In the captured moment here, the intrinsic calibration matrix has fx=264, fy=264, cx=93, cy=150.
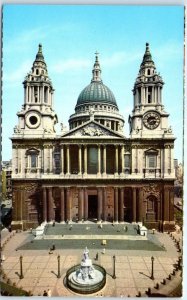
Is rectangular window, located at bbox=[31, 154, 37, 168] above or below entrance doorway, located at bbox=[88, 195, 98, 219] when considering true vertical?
above

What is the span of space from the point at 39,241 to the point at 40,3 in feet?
50.4

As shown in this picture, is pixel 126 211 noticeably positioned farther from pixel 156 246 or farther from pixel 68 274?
pixel 68 274

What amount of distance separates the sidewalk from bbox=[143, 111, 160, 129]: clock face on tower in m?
9.75

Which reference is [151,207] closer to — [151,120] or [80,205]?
[80,205]

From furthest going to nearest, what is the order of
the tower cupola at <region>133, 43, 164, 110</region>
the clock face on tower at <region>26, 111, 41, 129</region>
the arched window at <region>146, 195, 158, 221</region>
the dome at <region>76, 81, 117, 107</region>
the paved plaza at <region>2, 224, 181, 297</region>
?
1. the dome at <region>76, 81, 117, 107</region>
2. the clock face on tower at <region>26, 111, 41, 129</region>
3. the tower cupola at <region>133, 43, 164, 110</region>
4. the arched window at <region>146, 195, 158, 221</region>
5. the paved plaza at <region>2, 224, 181, 297</region>

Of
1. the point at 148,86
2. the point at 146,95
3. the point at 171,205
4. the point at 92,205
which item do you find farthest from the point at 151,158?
the point at 92,205

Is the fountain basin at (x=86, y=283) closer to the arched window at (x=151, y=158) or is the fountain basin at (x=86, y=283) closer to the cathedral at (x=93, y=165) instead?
the cathedral at (x=93, y=165)

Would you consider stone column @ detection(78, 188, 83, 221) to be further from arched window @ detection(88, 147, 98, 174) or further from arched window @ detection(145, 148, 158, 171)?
arched window @ detection(145, 148, 158, 171)

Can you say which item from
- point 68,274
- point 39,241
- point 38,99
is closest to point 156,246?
point 68,274

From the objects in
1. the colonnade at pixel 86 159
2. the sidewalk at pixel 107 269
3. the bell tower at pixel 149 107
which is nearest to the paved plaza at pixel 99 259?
the sidewalk at pixel 107 269

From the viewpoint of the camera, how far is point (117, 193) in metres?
23.1

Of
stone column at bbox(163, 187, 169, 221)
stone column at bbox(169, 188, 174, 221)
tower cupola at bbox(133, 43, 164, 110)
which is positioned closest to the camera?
stone column at bbox(169, 188, 174, 221)

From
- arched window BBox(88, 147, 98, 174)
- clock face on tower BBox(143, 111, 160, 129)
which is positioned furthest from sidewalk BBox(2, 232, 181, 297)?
clock face on tower BBox(143, 111, 160, 129)

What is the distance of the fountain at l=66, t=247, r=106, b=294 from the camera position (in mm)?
13227
